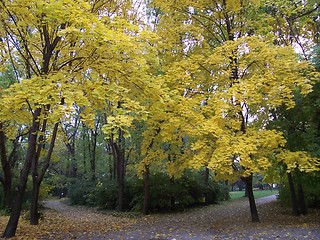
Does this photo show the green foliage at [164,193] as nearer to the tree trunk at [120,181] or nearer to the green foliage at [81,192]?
the tree trunk at [120,181]

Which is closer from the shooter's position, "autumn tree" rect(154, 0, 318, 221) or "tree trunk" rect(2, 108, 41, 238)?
"tree trunk" rect(2, 108, 41, 238)

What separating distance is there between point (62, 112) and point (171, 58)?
5644 mm

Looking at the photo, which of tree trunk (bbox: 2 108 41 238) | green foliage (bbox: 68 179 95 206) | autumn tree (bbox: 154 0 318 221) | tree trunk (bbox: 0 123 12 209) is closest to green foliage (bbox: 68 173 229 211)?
green foliage (bbox: 68 179 95 206)

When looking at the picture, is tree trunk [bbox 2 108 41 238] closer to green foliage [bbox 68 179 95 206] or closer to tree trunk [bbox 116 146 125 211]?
tree trunk [bbox 116 146 125 211]

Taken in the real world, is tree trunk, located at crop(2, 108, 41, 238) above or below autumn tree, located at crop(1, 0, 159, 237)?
below

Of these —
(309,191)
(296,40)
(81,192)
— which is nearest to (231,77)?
(296,40)

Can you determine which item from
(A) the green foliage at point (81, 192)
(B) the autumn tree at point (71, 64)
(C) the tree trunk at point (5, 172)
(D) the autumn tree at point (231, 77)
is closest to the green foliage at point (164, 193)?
(A) the green foliage at point (81, 192)

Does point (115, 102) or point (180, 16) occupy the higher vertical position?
point (180, 16)

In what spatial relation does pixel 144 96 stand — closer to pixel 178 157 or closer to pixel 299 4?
pixel 178 157

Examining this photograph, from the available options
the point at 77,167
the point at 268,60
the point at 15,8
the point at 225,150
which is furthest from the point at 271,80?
the point at 77,167

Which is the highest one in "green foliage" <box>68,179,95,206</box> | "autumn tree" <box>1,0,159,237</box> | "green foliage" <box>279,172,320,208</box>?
"autumn tree" <box>1,0,159,237</box>

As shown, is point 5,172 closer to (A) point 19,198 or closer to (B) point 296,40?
(A) point 19,198

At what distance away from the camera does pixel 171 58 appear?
10367mm

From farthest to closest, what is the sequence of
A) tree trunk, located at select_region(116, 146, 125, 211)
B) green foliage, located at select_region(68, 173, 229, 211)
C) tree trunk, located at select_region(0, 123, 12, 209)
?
→ 1. tree trunk, located at select_region(116, 146, 125, 211)
2. green foliage, located at select_region(68, 173, 229, 211)
3. tree trunk, located at select_region(0, 123, 12, 209)
